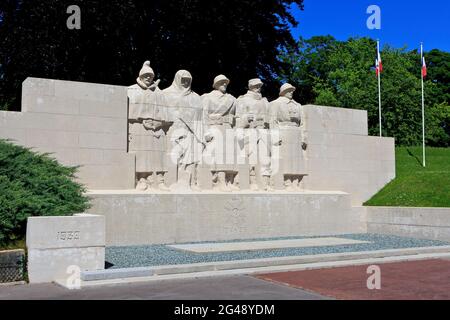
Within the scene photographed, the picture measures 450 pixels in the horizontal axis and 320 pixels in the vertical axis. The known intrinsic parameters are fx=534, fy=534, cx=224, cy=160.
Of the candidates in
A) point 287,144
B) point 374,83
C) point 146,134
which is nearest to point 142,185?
point 146,134

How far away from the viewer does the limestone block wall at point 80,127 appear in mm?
12227

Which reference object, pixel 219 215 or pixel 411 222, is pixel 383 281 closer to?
pixel 219 215

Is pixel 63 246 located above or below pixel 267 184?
below

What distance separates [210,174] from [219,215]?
126 centimetres

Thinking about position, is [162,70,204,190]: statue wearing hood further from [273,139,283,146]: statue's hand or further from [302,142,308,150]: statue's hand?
[302,142,308,150]: statue's hand

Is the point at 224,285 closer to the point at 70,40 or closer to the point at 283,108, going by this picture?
the point at 283,108

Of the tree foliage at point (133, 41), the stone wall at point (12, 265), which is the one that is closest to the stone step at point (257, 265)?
the stone wall at point (12, 265)

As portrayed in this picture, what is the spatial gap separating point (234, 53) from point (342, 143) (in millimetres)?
6766

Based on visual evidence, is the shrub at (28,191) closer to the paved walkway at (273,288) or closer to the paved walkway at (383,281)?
the paved walkway at (273,288)

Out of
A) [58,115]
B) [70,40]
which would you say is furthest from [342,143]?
[70,40]

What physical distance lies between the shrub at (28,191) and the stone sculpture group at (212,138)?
3.58 m

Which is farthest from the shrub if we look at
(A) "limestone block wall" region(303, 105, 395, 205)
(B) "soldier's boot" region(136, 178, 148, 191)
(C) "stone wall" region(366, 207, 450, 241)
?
(C) "stone wall" region(366, 207, 450, 241)

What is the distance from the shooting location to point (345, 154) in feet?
56.5

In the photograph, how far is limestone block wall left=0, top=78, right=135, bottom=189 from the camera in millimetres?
12227
